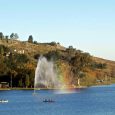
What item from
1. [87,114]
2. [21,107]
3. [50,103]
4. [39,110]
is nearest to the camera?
[87,114]

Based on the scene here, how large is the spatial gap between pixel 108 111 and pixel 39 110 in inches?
602

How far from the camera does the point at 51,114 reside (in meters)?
114

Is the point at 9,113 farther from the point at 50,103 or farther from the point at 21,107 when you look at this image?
the point at 50,103

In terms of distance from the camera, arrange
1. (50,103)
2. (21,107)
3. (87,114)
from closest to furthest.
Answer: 1. (87,114)
2. (21,107)
3. (50,103)

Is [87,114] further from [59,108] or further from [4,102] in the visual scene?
[4,102]

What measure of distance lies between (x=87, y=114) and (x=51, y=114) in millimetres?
7377

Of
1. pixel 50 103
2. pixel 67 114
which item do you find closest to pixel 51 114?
pixel 67 114

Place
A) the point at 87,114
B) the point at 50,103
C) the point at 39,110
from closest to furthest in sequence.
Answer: the point at 87,114, the point at 39,110, the point at 50,103

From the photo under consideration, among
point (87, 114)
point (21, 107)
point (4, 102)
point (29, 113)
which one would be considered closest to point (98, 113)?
point (87, 114)

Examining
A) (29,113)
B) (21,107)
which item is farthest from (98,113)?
(21,107)

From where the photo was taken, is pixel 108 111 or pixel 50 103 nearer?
pixel 108 111

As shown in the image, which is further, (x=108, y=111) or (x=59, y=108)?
(x=59, y=108)

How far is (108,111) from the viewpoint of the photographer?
119875 millimetres

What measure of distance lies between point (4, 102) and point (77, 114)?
4148 cm
